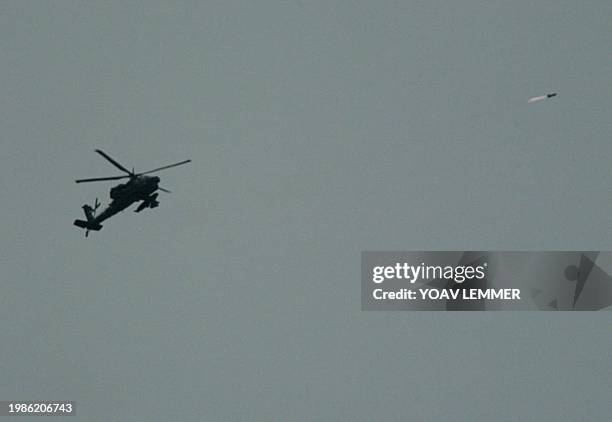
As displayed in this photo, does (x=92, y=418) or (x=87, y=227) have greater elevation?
(x=87, y=227)

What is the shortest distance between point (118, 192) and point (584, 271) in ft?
180

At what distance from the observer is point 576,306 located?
144375 mm

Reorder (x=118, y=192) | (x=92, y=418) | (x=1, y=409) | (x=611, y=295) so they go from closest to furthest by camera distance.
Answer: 1. (x=118, y=192)
2. (x=1, y=409)
3. (x=611, y=295)
4. (x=92, y=418)

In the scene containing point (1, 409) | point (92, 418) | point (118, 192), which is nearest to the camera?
point (118, 192)

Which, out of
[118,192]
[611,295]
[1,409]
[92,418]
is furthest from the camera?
[92,418]

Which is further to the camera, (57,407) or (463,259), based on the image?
(57,407)

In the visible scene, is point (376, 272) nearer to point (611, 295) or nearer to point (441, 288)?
point (441, 288)

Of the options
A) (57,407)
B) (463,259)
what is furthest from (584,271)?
(57,407)

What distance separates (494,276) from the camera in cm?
14038

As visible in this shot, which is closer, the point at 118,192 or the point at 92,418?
the point at 118,192

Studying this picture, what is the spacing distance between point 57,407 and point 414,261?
48.2 meters

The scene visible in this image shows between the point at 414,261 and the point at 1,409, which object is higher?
the point at 414,261

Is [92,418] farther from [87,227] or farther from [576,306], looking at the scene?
[576,306]

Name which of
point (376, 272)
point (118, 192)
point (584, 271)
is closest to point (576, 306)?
point (584, 271)
